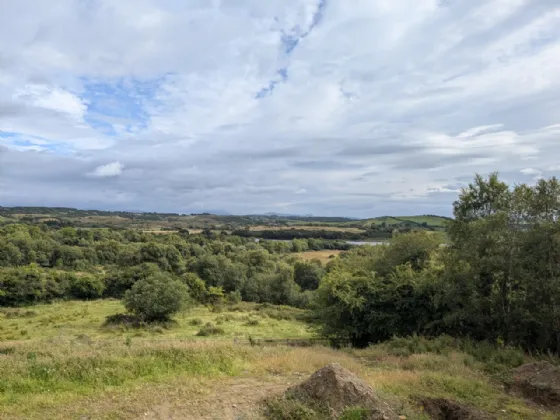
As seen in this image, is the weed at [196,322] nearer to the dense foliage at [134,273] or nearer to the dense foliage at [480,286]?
the dense foliage at [134,273]

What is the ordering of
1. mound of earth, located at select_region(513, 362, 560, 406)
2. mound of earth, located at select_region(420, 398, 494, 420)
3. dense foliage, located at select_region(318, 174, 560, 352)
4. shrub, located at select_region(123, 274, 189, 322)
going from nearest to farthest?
1. mound of earth, located at select_region(420, 398, 494, 420)
2. mound of earth, located at select_region(513, 362, 560, 406)
3. dense foliage, located at select_region(318, 174, 560, 352)
4. shrub, located at select_region(123, 274, 189, 322)

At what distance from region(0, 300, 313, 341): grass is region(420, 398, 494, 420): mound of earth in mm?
14965

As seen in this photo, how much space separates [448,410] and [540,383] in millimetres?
3023

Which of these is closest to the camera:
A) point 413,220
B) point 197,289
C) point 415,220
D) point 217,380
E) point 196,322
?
point 217,380

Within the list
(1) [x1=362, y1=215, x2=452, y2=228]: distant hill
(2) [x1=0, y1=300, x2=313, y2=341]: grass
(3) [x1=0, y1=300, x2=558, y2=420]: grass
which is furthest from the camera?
A: (1) [x1=362, y1=215, x2=452, y2=228]: distant hill

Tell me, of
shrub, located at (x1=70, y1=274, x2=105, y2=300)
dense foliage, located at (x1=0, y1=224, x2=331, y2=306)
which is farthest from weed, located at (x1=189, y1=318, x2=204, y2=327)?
shrub, located at (x1=70, y1=274, x2=105, y2=300)

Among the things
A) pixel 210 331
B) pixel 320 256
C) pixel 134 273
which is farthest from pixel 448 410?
pixel 320 256

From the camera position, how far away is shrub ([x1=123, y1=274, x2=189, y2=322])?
3312 cm

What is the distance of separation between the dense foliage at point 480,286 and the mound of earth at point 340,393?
33.8ft

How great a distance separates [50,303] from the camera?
1999 inches

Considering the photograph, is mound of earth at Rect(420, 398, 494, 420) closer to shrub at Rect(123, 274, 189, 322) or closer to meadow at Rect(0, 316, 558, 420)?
meadow at Rect(0, 316, 558, 420)

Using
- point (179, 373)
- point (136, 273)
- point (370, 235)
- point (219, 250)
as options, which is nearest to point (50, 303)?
point (136, 273)

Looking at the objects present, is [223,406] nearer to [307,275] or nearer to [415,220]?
[307,275]

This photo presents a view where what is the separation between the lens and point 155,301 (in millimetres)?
33188
